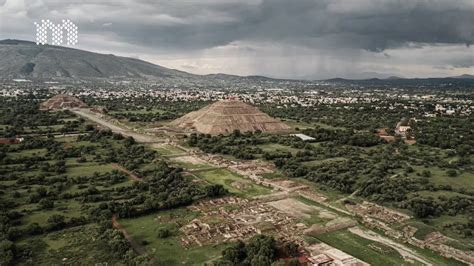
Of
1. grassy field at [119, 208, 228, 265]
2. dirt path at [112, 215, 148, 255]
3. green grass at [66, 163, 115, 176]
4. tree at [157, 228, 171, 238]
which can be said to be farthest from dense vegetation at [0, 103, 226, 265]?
tree at [157, 228, 171, 238]

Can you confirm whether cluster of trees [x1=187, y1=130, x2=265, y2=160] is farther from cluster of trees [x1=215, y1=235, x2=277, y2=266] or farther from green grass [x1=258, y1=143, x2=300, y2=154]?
cluster of trees [x1=215, y1=235, x2=277, y2=266]

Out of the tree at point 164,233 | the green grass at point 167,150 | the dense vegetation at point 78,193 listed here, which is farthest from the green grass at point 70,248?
the green grass at point 167,150

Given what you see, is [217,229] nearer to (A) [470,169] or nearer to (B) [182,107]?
(A) [470,169]

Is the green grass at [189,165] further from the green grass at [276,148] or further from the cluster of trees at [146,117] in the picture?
the cluster of trees at [146,117]

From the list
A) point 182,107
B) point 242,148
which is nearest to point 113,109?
point 182,107

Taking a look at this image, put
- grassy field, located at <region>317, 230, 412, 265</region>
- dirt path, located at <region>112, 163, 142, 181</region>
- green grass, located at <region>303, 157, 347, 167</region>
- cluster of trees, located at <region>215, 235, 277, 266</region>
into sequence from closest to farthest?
cluster of trees, located at <region>215, 235, 277, 266</region>
grassy field, located at <region>317, 230, 412, 265</region>
dirt path, located at <region>112, 163, 142, 181</region>
green grass, located at <region>303, 157, 347, 167</region>
